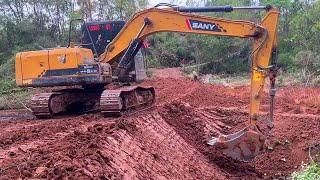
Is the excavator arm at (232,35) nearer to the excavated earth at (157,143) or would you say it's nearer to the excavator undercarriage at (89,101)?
the excavated earth at (157,143)

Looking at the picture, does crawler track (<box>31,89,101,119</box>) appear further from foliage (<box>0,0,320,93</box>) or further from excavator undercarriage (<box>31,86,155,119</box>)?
foliage (<box>0,0,320,93</box>)

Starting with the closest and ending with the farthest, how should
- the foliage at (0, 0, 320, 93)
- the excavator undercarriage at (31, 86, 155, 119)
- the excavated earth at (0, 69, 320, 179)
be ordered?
the excavated earth at (0, 69, 320, 179) → the excavator undercarriage at (31, 86, 155, 119) → the foliage at (0, 0, 320, 93)

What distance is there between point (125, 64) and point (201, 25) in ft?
7.91

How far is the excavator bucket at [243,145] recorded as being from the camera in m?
8.95

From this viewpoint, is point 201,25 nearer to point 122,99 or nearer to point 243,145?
point 122,99

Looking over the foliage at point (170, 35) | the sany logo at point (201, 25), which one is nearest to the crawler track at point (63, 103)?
the sany logo at point (201, 25)

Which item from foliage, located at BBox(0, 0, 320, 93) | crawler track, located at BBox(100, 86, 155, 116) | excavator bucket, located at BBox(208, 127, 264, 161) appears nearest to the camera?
excavator bucket, located at BBox(208, 127, 264, 161)

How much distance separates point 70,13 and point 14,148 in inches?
1038

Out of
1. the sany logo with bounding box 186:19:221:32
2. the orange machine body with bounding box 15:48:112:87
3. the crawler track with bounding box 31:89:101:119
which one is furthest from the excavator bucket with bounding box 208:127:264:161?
the crawler track with bounding box 31:89:101:119

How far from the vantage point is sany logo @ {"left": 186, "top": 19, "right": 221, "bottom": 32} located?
988 centimetres

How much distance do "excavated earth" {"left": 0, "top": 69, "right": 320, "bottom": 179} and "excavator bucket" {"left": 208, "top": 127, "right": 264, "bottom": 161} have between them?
0.56 m

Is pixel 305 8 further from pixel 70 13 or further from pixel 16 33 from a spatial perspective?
pixel 16 33

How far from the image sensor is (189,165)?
9258 millimetres

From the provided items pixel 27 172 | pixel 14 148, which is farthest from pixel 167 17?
pixel 27 172
